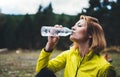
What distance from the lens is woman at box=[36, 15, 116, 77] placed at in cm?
516

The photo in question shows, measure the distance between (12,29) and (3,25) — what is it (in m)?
1.20

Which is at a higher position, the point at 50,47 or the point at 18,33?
the point at 50,47

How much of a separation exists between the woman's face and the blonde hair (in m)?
0.05

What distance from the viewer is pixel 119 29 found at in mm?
45594

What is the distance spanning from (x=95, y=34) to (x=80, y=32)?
0.19m

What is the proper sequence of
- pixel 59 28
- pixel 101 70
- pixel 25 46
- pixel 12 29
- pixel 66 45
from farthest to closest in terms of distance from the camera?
1. pixel 12 29
2. pixel 25 46
3. pixel 66 45
4. pixel 59 28
5. pixel 101 70

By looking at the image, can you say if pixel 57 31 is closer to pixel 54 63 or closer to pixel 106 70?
pixel 54 63

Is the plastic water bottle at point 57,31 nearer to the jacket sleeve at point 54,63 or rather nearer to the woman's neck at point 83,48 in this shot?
the woman's neck at point 83,48

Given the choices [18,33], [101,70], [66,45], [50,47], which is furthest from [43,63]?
[18,33]

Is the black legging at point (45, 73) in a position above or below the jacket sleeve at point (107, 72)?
A: below

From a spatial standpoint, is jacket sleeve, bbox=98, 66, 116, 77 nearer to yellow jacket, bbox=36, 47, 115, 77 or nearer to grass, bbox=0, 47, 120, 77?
yellow jacket, bbox=36, 47, 115, 77

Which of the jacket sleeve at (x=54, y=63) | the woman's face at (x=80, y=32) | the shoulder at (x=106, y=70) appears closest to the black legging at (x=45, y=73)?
the jacket sleeve at (x=54, y=63)

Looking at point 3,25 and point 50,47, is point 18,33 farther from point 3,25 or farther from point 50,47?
point 50,47

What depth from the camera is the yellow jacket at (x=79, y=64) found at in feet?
16.7
